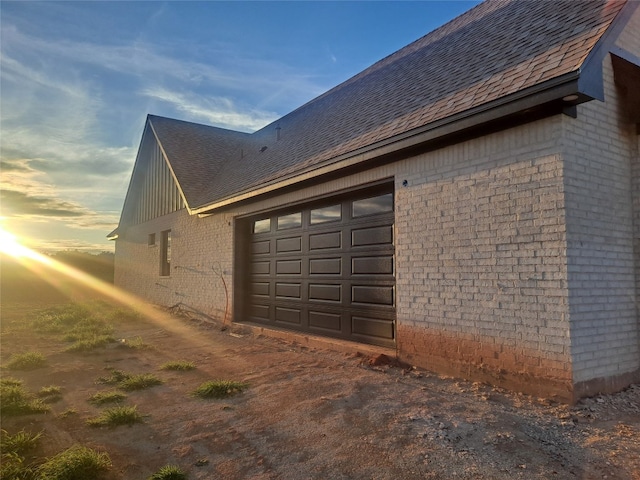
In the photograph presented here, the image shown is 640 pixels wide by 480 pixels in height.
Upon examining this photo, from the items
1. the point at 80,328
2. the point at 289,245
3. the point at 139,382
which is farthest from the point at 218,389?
the point at 80,328

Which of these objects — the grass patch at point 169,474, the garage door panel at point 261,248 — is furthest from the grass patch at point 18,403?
the garage door panel at point 261,248

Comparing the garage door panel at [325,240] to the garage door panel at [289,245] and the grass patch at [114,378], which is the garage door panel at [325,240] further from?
the grass patch at [114,378]

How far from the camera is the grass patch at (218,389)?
17.4 ft

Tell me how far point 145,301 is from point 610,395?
16995 mm

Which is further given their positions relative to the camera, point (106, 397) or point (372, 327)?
point (372, 327)

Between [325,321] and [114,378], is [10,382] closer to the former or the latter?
[114,378]

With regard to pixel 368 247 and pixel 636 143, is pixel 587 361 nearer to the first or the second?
pixel 636 143

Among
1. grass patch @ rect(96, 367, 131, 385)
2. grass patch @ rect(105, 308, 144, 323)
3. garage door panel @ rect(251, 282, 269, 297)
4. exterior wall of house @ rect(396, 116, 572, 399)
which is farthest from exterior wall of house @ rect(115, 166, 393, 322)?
grass patch @ rect(96, 367, 131, 385)

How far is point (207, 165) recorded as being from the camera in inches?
636

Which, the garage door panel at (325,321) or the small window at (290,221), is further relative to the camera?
the small window at (290,221)

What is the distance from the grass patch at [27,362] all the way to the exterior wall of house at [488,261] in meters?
5.92

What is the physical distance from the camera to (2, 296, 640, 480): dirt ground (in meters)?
3.33

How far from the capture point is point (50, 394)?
18.1 ft

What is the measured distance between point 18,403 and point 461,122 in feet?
20.4
